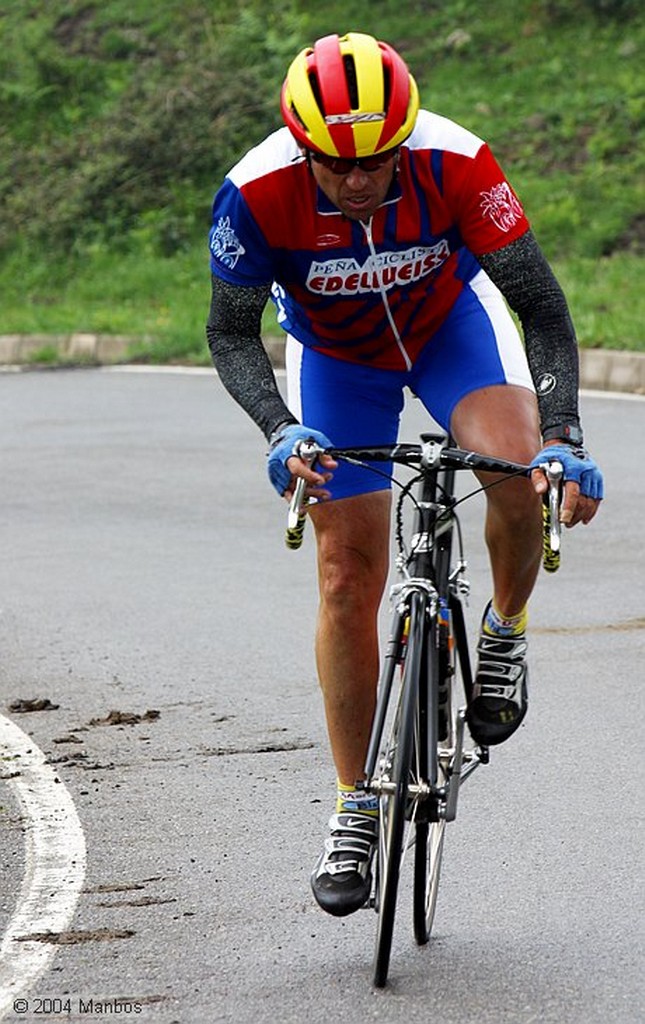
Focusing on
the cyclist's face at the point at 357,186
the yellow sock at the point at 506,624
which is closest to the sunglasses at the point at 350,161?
the cyclist's face at the point at 357,186

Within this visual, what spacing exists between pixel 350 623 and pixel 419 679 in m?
0.51

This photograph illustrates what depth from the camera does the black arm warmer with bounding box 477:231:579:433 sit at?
4742 mm

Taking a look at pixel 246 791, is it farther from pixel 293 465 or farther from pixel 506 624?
pixel 293 465

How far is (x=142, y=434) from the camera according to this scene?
13648 mm

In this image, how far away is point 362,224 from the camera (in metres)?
4.83

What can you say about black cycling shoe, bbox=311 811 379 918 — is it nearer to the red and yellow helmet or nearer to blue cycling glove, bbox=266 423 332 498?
blue cycling glove, bbox=266 423 332 498

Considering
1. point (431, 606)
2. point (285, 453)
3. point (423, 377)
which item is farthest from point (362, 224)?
point (431, 606)

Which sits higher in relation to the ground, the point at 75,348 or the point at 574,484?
the point at 574,484

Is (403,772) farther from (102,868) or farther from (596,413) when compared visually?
(596,413)

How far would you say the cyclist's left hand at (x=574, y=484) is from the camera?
14.3 feet

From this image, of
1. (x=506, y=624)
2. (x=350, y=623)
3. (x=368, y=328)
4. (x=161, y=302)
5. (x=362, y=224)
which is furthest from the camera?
(x=161, y=302)

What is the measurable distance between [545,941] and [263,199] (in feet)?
6.22

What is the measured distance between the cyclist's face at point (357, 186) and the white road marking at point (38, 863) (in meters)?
1.89

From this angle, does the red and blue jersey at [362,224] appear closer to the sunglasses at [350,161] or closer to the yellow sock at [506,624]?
the sunglasses at [350,161]
